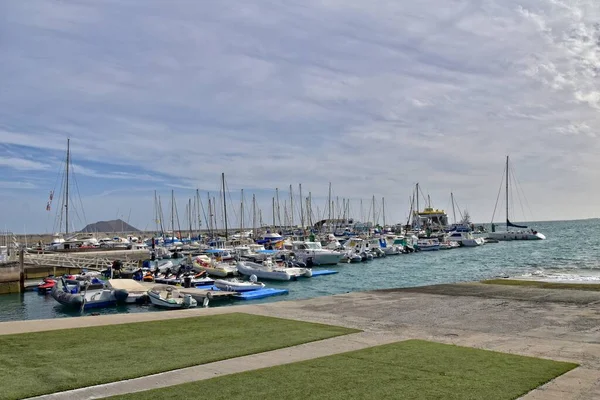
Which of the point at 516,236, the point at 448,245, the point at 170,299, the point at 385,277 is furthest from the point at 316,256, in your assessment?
the point at 516,236

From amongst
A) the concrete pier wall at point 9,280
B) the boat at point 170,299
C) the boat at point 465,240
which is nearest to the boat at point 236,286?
the boat at point 170,299

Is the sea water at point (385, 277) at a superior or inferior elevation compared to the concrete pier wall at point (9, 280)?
inferior

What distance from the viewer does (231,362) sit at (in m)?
10.6

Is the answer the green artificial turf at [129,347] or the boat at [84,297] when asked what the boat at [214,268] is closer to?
the boat at [84,297]

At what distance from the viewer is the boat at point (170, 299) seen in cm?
2969

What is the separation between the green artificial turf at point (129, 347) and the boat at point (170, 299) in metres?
13.8

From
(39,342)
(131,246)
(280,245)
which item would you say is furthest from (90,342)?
(131,246)

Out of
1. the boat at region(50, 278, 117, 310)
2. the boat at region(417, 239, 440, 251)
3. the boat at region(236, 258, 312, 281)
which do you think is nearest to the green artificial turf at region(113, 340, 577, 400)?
the boat at region(50, 278, 117, 310)

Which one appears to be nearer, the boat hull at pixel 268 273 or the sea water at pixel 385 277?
the sea water at pixel 385 277

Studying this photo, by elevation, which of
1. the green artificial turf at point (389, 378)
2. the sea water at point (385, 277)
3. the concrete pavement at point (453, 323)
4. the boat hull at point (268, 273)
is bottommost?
the sea water at point (385, 277)

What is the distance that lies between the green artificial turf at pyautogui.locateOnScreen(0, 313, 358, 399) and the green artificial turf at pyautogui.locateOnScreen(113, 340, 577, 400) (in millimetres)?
1670

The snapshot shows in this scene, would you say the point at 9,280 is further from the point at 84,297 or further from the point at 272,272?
the point at 272,272

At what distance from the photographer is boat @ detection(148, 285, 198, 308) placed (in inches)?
1169

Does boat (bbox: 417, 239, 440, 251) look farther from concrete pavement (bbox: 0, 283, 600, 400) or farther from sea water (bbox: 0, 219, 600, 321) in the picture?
concrete pavement (bbox: 0, 283, 600, 400)
